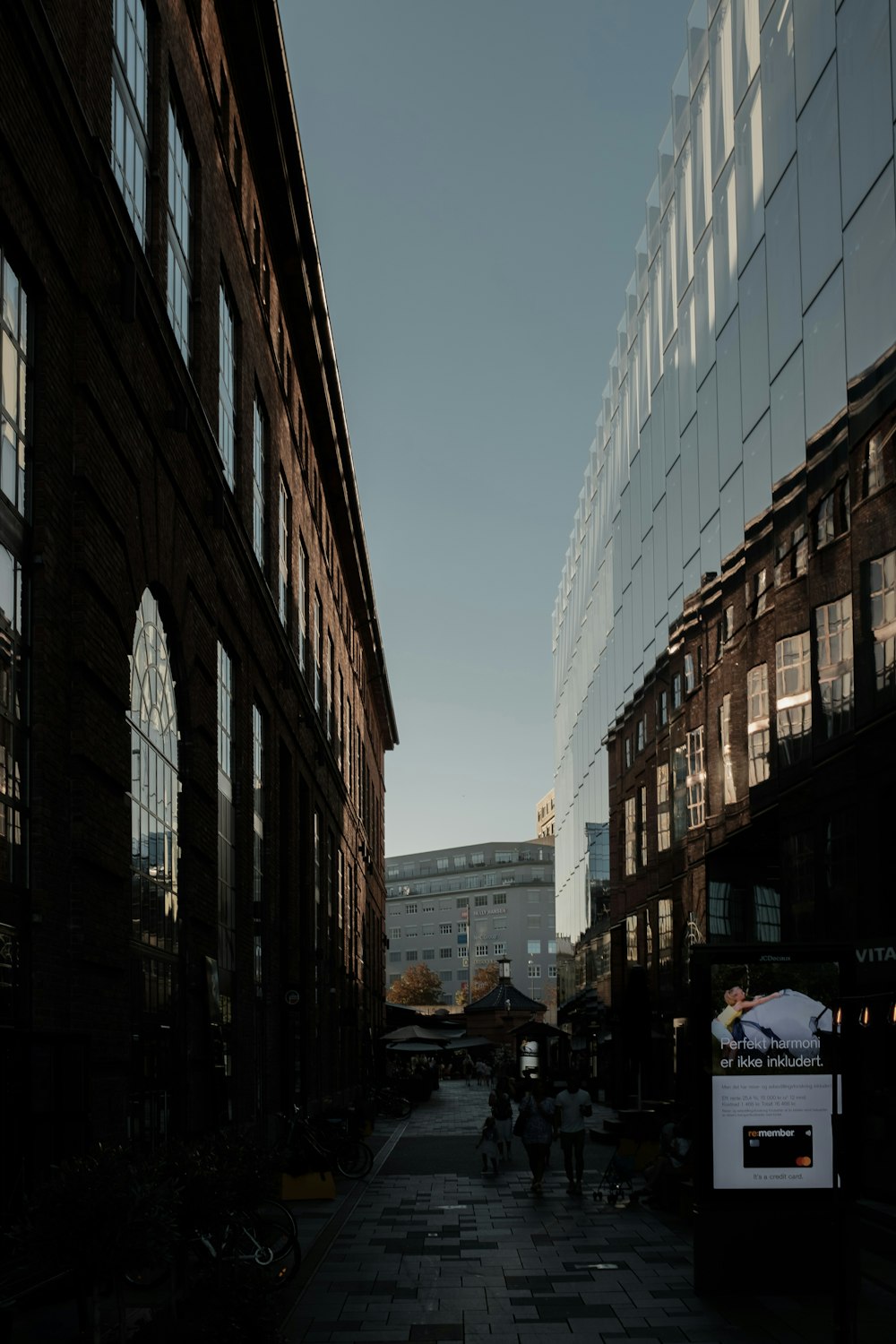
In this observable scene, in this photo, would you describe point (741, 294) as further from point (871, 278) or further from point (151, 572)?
point (151, 572)

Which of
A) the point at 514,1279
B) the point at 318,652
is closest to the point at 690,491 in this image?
the point at 318,652

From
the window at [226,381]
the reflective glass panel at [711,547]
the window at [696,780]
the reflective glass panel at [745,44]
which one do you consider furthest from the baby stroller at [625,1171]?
the reflective glass panel at [745,44]

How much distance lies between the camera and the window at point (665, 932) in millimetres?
35062

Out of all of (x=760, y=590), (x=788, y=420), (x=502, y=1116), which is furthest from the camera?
(x=502, y=1116)

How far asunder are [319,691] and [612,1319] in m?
28.2

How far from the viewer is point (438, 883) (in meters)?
178

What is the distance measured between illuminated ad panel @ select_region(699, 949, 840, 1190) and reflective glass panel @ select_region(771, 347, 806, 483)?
11044mm

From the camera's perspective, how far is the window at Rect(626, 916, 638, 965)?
133 ft

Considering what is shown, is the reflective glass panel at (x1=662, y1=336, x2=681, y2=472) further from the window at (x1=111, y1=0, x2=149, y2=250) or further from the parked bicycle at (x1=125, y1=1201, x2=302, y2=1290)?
the parked bicycle at (x1=125, y1=1201, x2=302, y2=1290)

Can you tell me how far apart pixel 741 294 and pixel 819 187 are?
5.15 m

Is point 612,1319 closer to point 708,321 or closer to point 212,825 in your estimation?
point 212,825

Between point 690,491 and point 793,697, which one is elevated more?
point 690,491

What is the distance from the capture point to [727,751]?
28172mm

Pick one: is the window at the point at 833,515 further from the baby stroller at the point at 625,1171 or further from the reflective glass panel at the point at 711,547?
the baby stroller at the point at 625,1171
